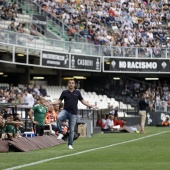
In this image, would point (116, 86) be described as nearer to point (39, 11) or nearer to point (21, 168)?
point (39, 11)

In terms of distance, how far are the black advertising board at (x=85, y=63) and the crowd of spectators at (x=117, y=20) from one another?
1054mm

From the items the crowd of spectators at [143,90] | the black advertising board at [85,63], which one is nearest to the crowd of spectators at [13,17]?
the black advertising board at [85,63]

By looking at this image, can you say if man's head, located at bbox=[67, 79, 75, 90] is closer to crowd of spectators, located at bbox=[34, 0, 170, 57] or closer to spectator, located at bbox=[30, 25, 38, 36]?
spectator, located at bbox=[30, 25, 38, 36]

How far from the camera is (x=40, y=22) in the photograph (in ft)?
138

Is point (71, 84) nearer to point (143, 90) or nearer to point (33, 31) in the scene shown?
point (33, 31)

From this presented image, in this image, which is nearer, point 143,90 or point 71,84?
point 71,84

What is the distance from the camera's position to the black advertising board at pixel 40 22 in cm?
4177

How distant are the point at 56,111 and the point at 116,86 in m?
22.0

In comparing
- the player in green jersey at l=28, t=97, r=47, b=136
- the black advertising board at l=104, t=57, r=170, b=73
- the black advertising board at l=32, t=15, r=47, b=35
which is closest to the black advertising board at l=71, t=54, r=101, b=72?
the black advertising board at l=104, t=57, r=170, b=73

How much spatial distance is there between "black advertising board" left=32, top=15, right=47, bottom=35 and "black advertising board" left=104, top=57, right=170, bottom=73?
513cm

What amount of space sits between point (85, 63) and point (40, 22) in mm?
4098

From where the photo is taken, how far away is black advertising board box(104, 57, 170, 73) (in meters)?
45.6

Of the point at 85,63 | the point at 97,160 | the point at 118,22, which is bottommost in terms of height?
the point at 97,160

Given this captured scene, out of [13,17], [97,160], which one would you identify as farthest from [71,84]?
[13,17]
